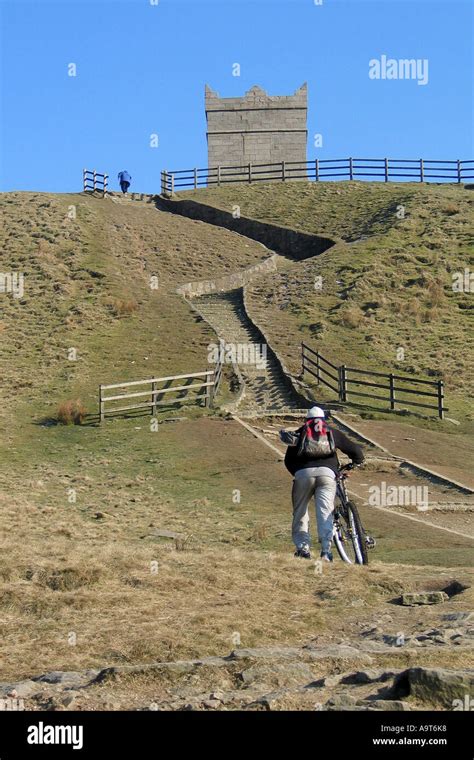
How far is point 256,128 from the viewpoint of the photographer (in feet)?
260

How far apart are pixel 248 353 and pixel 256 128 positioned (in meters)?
44.5

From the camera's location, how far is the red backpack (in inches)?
492

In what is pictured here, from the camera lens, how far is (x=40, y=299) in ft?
154

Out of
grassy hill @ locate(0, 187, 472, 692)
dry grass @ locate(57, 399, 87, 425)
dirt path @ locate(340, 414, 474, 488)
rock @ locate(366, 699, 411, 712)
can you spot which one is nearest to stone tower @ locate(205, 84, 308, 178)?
grassy hill @ locate(0, 187, 472, 692)

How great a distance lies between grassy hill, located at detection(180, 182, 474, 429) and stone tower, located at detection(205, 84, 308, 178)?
9584 millimetres

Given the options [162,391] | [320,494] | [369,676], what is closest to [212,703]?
[369,676]

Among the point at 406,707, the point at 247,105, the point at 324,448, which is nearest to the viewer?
the point at 406,707

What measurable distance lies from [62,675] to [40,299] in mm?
39043

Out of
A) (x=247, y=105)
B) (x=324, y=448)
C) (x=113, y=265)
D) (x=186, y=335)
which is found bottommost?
(x=324, y=448)

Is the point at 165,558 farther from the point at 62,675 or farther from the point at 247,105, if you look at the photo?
the point at 247,105

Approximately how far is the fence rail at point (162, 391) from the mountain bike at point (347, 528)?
58.5 feet

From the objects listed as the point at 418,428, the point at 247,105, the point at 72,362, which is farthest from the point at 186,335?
the point at 247,105

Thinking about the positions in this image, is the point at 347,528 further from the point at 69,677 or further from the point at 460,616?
the point at 69,677

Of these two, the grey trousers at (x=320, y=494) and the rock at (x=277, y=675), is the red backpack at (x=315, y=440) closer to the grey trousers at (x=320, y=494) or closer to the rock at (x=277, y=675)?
the grey trousers at (x=320, y=494)
